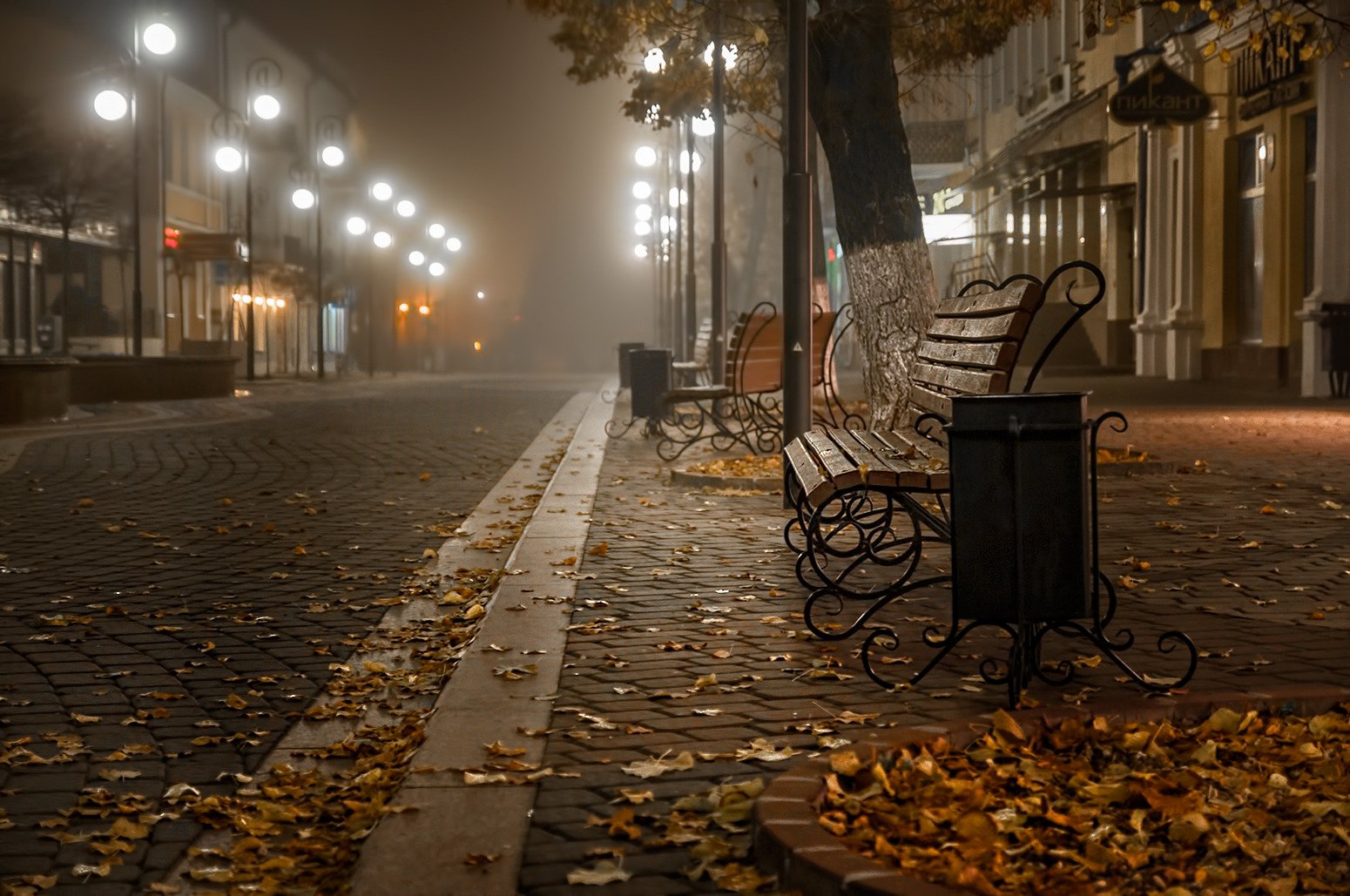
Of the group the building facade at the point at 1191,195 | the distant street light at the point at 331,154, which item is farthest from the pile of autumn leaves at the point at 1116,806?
the distant street light at the point at 331,154

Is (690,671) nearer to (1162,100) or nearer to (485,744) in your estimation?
(485,744)

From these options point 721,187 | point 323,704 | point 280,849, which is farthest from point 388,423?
point 280,849

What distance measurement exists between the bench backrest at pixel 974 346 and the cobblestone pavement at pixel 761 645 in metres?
0.90

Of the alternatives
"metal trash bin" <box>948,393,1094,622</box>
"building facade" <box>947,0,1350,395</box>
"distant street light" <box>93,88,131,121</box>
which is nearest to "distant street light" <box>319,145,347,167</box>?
"building facade" <box>947,0,1350,395</box>

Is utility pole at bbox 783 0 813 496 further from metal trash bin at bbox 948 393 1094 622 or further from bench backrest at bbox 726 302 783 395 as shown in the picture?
metal trash bin at bbox 948 393 1094 622

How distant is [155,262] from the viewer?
5131 centimetres

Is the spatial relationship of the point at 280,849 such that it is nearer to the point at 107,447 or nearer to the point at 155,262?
the point at 107,447

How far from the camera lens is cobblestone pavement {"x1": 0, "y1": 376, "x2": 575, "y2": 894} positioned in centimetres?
480

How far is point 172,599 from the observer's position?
26.1 feet

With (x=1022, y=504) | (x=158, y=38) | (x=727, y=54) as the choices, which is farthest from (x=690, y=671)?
(x=158, y=38)

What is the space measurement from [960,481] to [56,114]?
142 ft

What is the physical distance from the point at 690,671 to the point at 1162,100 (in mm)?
22981

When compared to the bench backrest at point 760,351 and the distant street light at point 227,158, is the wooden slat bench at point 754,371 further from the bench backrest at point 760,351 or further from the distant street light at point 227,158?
the distant street light at point 227,158

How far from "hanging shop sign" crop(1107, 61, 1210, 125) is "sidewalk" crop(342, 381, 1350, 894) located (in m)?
16.3
